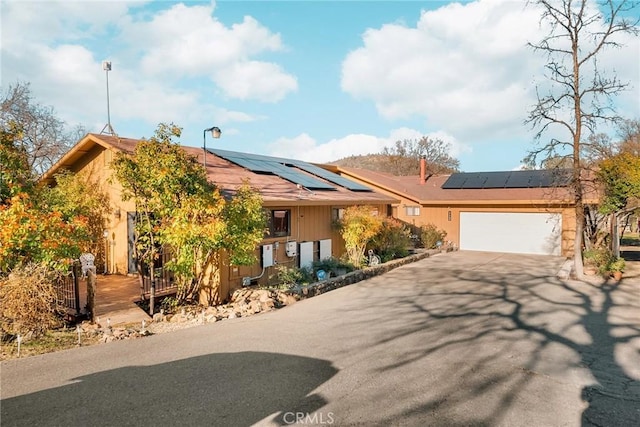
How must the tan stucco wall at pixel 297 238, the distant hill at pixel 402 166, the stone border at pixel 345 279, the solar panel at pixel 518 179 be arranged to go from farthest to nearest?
the distant hill at pixel 402 166, the solar panel at pixel 518 179, the stone border at pixel 345 279, the tan stucco wall at pixel 297 238

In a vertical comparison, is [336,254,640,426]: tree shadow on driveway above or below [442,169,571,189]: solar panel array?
below

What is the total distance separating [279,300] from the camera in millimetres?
9406

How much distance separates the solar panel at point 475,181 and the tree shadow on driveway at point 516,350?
11201 mm

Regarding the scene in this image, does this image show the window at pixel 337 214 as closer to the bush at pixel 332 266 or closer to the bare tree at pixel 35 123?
the bush at pixel 332 266

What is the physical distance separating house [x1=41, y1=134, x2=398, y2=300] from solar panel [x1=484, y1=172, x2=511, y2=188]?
420 inches

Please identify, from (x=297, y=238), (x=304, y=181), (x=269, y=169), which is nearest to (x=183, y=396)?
(x=297, y=238)

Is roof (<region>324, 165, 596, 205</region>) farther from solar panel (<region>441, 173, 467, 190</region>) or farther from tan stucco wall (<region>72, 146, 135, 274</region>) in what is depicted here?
tan stucco wall (<region>72, 146, 135, 274</region>)

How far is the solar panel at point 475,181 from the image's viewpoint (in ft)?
73.0

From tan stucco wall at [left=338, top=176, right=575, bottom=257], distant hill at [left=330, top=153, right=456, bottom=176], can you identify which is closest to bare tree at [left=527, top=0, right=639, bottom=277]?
tan stucco wall at [left=338, top=176, right=575, bottom=257]

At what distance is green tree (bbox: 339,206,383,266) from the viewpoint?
1343 cm

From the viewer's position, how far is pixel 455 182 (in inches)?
923

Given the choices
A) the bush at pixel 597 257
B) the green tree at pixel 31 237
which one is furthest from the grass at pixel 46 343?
the bush at pixel 597 257

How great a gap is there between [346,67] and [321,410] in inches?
643

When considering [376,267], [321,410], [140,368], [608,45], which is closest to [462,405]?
[321,410]
